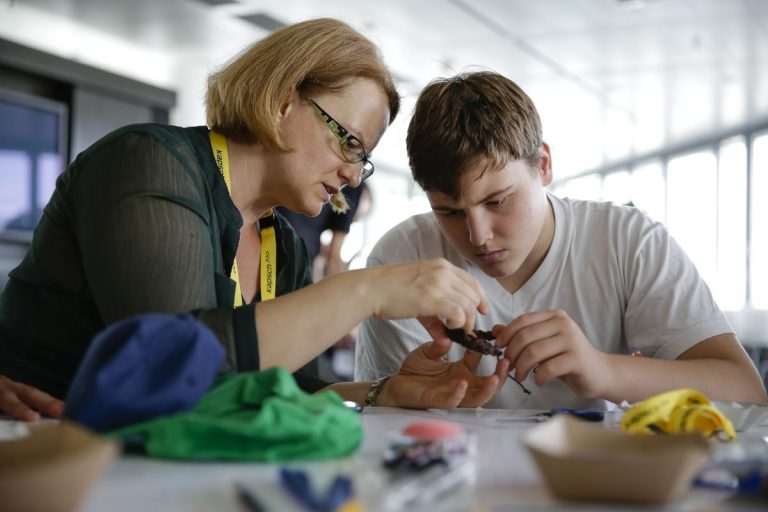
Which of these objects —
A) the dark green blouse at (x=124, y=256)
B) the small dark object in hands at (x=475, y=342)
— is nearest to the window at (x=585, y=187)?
the small dark object in hands at (x=475, y=342)

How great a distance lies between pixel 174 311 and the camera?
1148 millimetres

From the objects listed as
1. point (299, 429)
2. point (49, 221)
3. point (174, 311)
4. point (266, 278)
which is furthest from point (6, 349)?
point (299, 429)

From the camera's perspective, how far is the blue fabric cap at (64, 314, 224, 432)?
0.85 meters

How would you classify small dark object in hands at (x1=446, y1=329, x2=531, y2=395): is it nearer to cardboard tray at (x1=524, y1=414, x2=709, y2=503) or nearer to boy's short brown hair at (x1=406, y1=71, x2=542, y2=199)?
boy's short brown hair at (x1=406, y1=71, x2=542, y2=199)

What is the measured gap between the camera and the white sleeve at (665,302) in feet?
5.45

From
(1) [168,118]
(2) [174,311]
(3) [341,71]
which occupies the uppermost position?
(1) [168,118]

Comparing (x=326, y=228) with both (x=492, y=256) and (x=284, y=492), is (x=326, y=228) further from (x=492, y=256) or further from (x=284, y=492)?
(x=284, y=492)

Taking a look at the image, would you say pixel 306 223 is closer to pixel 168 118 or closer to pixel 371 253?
pixel 371 253

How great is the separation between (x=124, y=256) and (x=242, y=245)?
0.59 m

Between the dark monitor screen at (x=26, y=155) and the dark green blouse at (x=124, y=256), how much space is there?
4.96 meters

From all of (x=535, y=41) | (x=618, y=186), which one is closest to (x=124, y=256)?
(x=535, y=41)

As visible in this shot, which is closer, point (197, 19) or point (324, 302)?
point (324, 302)

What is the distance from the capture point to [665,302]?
1.70 meters

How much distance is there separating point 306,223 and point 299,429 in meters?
2.80
